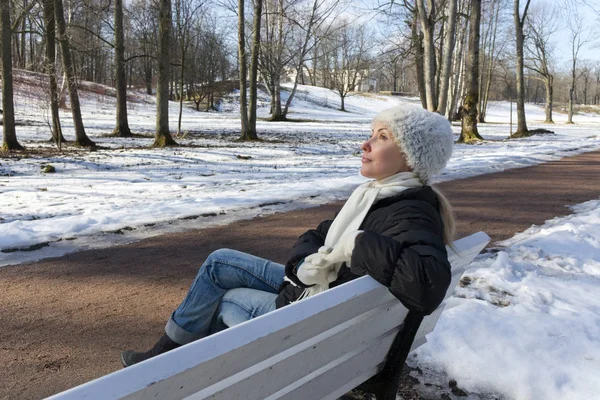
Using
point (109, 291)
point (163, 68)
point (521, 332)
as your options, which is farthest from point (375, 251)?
point (163, 68)

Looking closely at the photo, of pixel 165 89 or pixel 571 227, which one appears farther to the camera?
pixel 165 89

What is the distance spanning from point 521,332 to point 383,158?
1663 millimetres

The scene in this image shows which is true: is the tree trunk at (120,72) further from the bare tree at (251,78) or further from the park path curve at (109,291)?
the park path curve at (109,291)

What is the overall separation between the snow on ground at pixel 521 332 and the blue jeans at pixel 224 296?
1009 mm

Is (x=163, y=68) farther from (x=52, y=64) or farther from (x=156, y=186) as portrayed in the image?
(x=156, y=186)

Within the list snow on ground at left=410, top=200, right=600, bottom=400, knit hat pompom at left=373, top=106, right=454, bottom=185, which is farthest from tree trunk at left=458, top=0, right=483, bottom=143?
knit hat pompom at left=373, top=106, right=454, bottom=185

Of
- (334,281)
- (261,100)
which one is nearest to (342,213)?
(334,281)

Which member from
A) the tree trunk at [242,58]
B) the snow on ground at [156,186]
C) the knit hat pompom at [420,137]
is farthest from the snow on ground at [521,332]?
the tree trunk at [242,58]

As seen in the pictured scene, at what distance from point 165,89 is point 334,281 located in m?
15.7

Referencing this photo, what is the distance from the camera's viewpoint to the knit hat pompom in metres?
2.12

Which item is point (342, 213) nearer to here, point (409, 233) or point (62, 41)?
point (409, 233)

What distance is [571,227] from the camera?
5.73 m

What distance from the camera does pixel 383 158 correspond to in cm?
217

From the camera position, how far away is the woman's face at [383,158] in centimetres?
216
